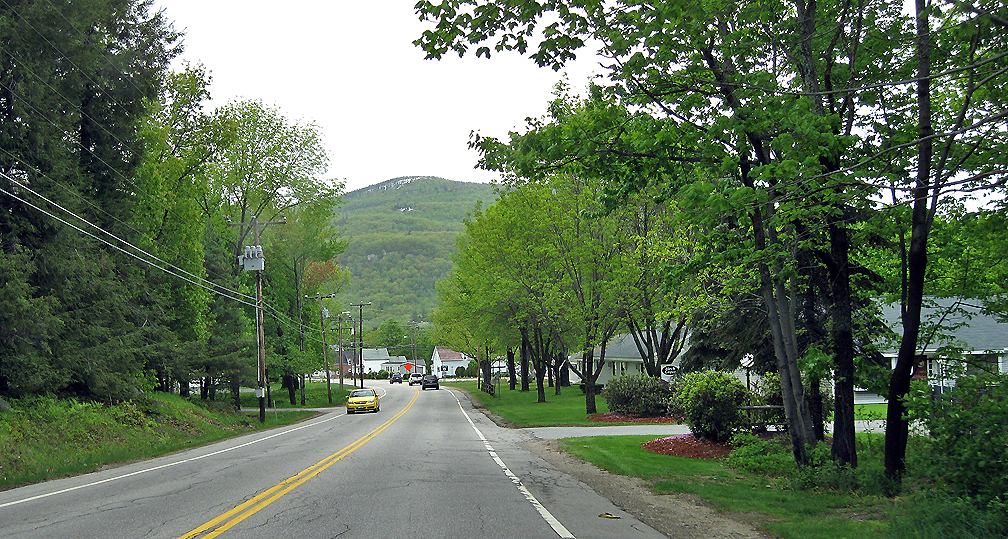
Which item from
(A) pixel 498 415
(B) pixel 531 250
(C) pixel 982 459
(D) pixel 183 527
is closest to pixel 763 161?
(C) pixel 982 459

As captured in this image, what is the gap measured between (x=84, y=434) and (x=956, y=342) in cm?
2139

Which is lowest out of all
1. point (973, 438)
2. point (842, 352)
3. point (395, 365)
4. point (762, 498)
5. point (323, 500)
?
point (762, 498)

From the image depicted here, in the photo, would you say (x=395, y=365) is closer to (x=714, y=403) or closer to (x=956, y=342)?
(x=714, y=403)

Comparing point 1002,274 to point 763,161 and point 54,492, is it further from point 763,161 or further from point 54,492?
point 54,492

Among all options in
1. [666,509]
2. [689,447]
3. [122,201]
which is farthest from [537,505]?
[122,201]

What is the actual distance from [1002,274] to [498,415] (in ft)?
90.7

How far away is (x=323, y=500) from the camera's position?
32.7 ft

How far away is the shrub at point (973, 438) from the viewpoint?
797 cm

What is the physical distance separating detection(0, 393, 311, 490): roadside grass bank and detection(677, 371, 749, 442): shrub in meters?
14.0

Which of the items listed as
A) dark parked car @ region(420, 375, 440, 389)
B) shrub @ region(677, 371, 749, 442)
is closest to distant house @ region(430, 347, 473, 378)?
dark parked car @ region(420, 375, 440, 389)

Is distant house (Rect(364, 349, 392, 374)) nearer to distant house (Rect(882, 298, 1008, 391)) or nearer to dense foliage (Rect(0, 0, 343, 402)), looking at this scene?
dense foliage (Rect(0, 0, 343, 402))

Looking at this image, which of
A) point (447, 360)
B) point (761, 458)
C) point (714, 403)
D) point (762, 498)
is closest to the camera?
point (762, 498)

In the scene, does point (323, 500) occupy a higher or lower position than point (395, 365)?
lower

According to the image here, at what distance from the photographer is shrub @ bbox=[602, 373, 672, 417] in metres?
28.1
